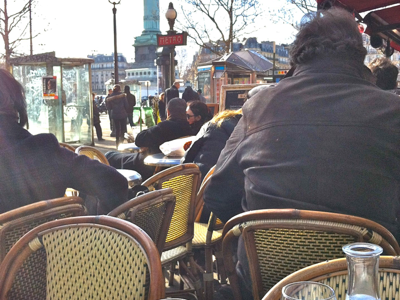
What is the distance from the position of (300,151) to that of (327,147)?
105 millimetres

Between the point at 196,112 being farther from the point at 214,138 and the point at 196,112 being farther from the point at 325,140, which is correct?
the point at 325,140

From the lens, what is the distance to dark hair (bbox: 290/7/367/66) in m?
2.30

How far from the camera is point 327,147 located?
80.0 inches

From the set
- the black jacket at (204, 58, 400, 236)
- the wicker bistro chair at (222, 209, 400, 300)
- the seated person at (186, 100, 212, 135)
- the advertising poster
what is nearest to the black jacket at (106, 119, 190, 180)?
the seated person at (186, 100, 212, 135)

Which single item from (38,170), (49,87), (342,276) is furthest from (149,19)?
(342,276)

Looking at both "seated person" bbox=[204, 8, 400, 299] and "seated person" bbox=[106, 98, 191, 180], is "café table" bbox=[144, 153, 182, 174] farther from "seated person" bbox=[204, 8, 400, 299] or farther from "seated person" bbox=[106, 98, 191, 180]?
"seated person" bbox=[204, 8, 400, 299]

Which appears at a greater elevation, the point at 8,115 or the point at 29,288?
the point at 8,115

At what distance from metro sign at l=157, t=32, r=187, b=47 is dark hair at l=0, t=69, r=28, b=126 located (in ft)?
26.2

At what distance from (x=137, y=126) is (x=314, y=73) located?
20.2 meters

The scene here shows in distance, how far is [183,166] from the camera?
3318 millimetres

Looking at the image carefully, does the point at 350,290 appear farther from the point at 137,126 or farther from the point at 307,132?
the point at 137,126

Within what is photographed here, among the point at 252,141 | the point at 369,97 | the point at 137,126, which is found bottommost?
the point at 137,126

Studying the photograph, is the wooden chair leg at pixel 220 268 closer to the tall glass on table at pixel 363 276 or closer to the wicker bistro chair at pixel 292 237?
the wicker bistro chair at pixel 292 237

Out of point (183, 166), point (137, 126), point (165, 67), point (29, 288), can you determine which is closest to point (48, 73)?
point (165, 67)
